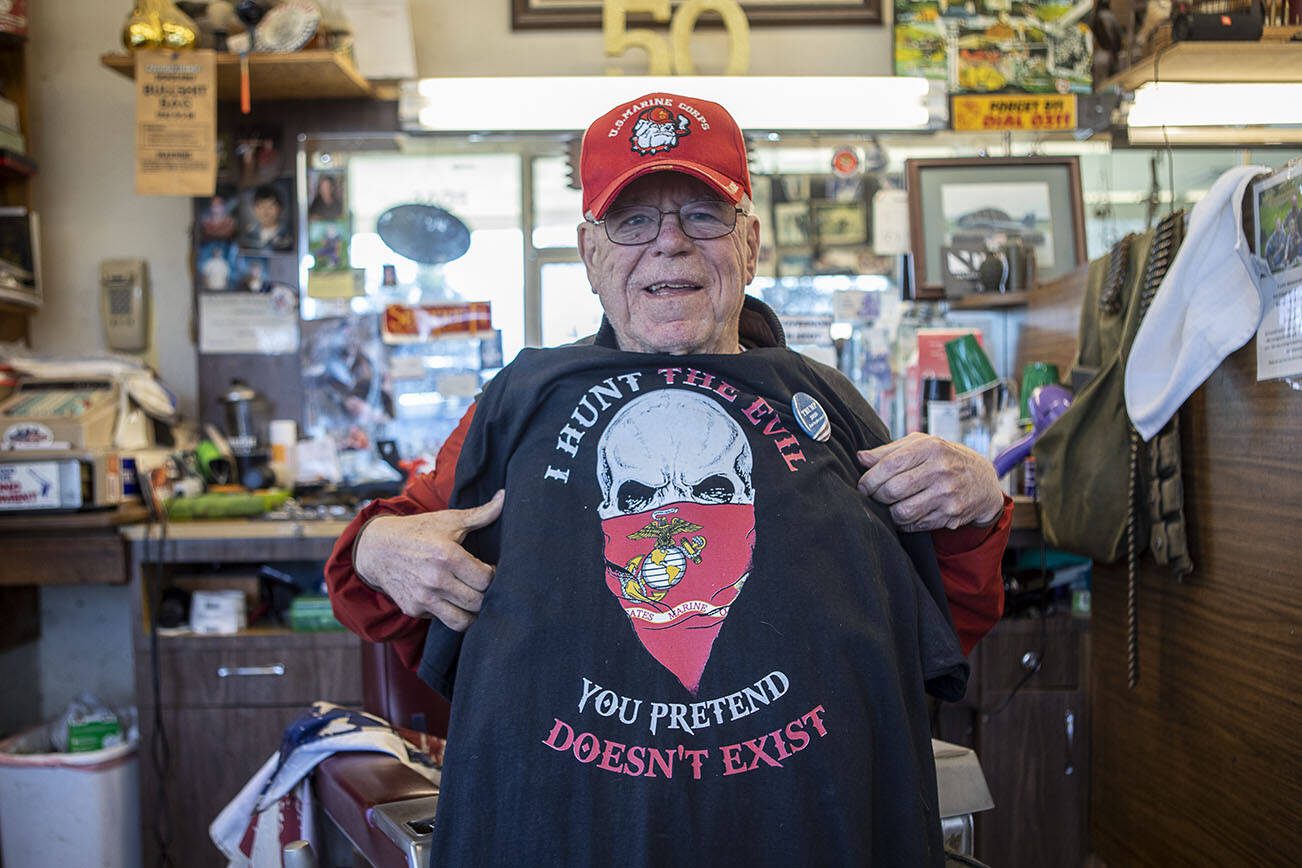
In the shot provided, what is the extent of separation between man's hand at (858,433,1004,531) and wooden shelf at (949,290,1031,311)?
5.89 ft

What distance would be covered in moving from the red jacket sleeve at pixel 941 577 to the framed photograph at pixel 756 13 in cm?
227

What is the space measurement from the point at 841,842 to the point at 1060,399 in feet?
4.91

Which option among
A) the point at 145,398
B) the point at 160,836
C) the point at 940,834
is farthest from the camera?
the point at 145,398

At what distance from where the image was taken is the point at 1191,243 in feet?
5.54

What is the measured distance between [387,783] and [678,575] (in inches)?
24.1

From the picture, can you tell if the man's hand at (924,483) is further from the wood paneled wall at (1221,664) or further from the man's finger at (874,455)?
the wood paneled wall at (1221,664)

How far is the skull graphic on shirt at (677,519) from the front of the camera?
1109 mm

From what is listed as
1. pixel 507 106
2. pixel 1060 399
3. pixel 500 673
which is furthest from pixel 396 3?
pixel 500 673

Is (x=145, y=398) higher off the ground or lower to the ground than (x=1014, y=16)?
lower

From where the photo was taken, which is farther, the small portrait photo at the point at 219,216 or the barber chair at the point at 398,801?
the small portrait photo at the point at 219,216

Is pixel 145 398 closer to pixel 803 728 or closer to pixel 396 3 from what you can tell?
pixel 396 3

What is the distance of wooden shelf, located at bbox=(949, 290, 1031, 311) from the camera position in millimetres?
2902

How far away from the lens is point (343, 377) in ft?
10.7

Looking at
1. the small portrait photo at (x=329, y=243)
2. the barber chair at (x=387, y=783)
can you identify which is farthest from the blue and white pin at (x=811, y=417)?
the small portrait photo at (x=329, y=243)
